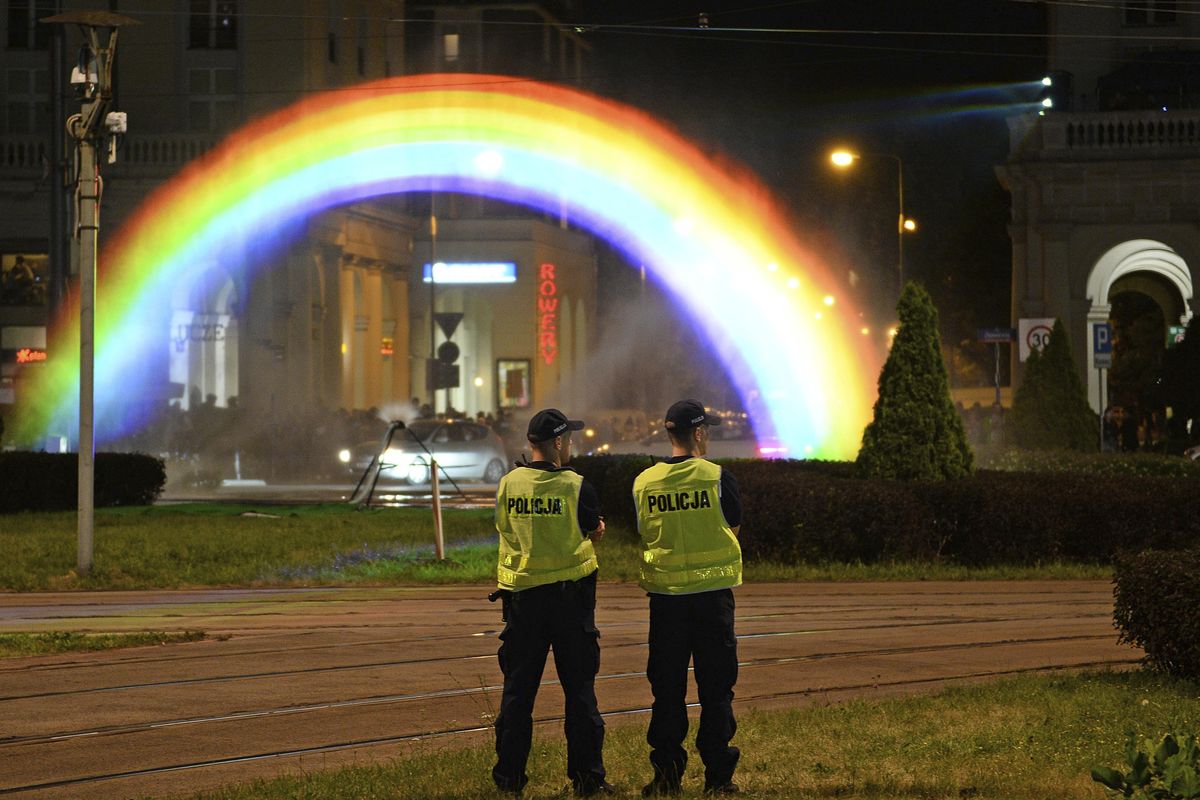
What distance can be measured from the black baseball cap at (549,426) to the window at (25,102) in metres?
58.0

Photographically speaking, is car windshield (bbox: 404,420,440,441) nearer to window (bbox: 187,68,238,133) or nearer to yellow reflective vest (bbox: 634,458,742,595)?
window (bbox: 187,68,238,133)

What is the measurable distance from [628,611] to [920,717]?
6.48 m

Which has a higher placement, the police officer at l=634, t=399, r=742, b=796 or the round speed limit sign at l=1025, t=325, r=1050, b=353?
the round speed limit sign at l=1025, t=325, r=1050, b=353

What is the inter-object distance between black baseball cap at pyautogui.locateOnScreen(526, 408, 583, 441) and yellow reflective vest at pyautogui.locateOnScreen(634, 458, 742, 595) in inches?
16.1

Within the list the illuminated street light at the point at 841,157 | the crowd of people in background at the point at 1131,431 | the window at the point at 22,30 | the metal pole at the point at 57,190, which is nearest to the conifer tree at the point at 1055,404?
the crowd of people in background at the point at 1131,431

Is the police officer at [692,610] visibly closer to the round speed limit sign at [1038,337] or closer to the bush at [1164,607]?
the bush at [1164,607]

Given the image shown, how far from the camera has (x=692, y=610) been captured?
7.65 m

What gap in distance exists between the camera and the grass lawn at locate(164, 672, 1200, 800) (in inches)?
300

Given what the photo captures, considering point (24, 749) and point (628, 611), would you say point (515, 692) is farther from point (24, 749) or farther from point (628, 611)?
point (628, 611)

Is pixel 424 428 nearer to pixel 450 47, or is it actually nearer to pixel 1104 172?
pixel 1104 172

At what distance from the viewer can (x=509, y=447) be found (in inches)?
1911

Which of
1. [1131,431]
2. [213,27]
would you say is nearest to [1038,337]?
[1131,431]

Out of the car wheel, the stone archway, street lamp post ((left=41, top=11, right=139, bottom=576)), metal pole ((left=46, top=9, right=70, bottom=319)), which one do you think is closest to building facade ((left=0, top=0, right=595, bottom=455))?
the car wheel

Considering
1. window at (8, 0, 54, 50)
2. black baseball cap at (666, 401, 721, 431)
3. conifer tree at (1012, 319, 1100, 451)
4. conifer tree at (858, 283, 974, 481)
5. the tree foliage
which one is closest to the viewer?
black baseball cap at (666, 401, 721, 431)
